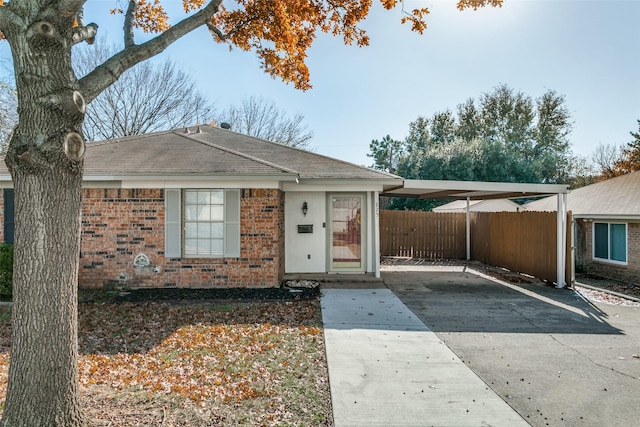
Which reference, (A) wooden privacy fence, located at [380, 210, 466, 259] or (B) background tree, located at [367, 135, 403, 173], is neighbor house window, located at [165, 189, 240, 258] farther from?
(B) background tree, located at [367, 135, 403, 173]

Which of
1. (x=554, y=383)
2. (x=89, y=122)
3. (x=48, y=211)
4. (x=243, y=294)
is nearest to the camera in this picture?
(x=48, y=211)

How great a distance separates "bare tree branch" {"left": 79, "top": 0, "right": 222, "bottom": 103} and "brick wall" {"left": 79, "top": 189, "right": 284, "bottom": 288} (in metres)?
4.16

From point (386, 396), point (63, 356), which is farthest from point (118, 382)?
Answer: point (386, 396)

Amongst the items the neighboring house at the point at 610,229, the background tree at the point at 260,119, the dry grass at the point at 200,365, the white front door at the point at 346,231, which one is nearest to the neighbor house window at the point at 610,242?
the neighboring house at the point at 610,229

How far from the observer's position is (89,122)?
22.9m

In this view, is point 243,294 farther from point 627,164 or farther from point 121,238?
point 627,164

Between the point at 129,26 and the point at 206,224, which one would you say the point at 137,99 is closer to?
the point at 206,224

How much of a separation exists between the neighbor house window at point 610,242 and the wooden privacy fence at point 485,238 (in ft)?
10.0

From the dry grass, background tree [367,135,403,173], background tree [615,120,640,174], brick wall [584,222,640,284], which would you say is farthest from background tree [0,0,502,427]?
background tree [367,135,403,173]

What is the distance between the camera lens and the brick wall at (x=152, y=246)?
8680 mm

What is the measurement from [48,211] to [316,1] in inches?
254

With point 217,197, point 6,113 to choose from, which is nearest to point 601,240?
point 217,197

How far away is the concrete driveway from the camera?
3.77 m

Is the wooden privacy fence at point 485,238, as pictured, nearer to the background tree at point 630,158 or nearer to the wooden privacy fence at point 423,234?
the wooden privacy fence at point 423,234
